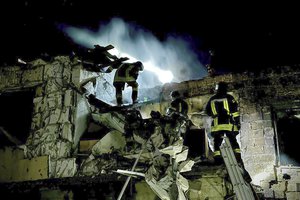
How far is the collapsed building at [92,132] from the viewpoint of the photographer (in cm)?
1080

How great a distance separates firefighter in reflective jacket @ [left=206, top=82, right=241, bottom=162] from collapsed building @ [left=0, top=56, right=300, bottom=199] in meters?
0.74

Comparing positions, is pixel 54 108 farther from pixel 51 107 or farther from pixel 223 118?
pixel 223 118

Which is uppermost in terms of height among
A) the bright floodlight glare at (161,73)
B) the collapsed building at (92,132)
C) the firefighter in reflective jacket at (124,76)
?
the bright floodlight glare at (161,73)

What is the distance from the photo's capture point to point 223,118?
10617 millimetres

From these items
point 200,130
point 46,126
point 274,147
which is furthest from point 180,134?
point 46,126

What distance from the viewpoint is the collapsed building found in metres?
10.8

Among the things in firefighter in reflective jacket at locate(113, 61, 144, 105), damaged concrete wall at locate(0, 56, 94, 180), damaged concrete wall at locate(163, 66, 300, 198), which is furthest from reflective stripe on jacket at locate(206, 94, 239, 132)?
damaged concrete wall at locate(0, 56, 94, 180)

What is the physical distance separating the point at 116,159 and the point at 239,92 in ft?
19.5

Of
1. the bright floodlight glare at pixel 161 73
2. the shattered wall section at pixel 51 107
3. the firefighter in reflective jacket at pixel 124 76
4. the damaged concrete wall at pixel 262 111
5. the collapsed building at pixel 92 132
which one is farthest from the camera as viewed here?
the bright floodlight glare at pixel 161 73

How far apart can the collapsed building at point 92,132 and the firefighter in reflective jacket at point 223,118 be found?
742 mm

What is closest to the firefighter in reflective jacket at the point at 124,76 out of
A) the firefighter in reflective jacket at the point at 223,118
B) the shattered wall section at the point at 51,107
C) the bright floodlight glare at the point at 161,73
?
the shattered wall section at the point at 51,107

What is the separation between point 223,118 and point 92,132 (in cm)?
526

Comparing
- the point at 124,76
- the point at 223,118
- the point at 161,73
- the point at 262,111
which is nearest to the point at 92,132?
the point at 124,76

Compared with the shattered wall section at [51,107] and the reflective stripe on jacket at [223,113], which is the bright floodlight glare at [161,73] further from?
the reflective stripe on jacket at [223,113]
